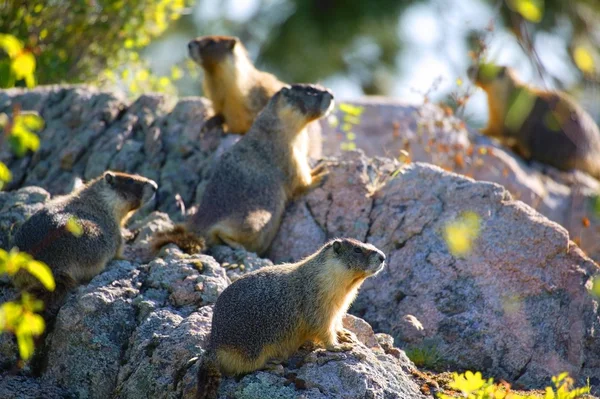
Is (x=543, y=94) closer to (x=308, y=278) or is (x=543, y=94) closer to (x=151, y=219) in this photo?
(x=151, y=219)

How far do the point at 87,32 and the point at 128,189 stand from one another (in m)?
5.07

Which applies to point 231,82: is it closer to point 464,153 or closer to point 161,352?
point 464,153

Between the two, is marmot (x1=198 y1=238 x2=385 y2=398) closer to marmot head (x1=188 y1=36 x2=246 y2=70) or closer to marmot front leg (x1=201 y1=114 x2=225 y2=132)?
marmot front leg (x1=201 y1=114 x2=225 y2=132)

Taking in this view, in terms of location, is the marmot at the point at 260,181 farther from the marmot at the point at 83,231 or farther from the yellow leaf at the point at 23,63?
the yellow leaf at the point at 23,63

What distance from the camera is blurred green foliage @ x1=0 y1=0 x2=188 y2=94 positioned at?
512 inches

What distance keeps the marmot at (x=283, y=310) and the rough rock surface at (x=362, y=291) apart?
16 cm

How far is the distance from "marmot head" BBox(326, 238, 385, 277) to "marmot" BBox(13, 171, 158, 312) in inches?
94.1

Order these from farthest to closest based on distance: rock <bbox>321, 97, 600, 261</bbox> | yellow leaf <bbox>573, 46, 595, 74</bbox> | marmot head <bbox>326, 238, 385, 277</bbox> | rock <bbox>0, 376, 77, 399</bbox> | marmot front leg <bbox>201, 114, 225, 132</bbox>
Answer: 1. rock <bbox>321, 97, 600, 261</bbox>
2. marmot front leg <bbox>201, 114, 225, 132</bbox>
3. marmot head <bbox>326, 238, 385, 277</bbox>
4. rock <bbox>0, 376, 77, 399</bbox>
5. yellow leaf <bbox>573, 46, 595, 74</bbox>

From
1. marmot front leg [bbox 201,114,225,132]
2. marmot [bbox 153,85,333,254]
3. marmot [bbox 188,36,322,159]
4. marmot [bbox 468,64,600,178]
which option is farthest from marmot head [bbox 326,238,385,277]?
marmot [bbox 468,64,600,178]

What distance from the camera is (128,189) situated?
30.6ft

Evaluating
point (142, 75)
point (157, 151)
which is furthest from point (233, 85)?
point (142, 75)

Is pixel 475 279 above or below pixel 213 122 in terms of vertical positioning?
above

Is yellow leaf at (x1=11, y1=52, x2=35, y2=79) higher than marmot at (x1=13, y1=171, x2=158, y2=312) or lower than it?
higher

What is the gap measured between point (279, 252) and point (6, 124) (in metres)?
5.56
